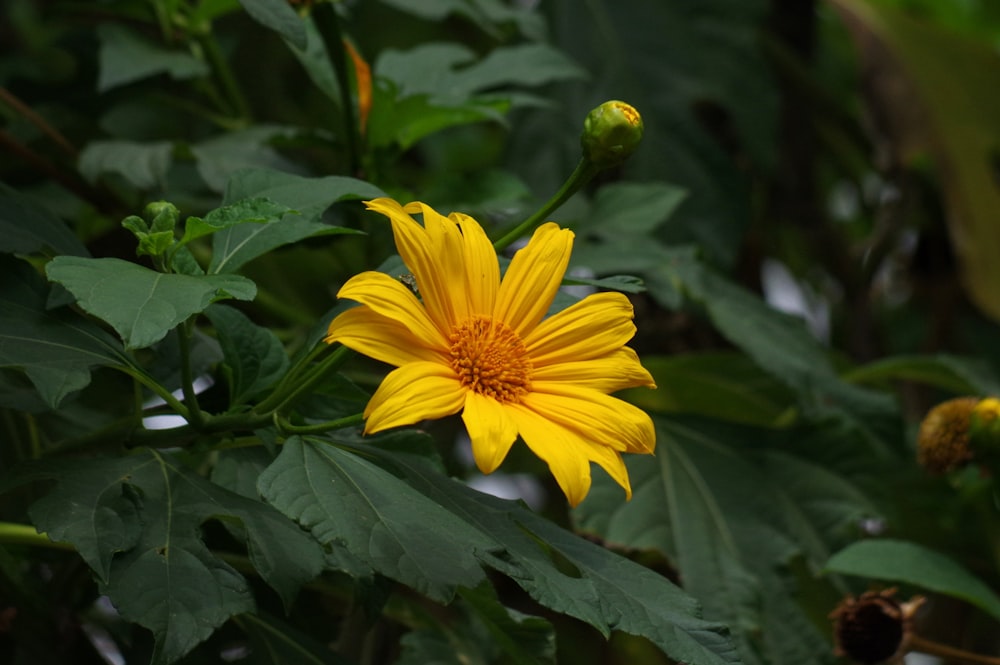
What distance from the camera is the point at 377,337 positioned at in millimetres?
532

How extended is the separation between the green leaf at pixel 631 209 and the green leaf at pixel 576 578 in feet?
1.38

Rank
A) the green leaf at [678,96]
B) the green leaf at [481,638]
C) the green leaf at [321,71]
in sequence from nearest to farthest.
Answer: the green leaf at [481,638] → the green leaf at [321,71] → the green leaf at [678,96]

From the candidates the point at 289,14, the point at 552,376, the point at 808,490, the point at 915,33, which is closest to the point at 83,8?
the point at 289,14

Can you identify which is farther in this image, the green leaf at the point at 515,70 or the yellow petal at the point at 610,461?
the green leaf at the point at 515,70

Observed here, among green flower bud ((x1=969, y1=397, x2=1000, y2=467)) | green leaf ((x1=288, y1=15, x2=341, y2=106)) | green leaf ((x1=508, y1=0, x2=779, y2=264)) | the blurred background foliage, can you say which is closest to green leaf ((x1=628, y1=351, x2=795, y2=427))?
the blurred background foliage

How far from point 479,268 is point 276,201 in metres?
0.13

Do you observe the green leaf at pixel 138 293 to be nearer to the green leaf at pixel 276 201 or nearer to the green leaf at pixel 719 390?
the green leaf at pixel 276 201

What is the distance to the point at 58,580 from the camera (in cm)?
75

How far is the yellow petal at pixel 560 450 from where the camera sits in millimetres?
524

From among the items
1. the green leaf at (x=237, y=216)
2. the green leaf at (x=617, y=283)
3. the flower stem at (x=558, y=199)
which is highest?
the flower stem at (x=558, y=199)

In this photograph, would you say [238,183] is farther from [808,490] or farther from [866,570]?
[808,490]

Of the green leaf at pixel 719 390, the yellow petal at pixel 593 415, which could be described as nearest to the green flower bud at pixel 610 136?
the yellow petal at pixel 593 415

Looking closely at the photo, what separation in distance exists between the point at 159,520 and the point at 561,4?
99cm

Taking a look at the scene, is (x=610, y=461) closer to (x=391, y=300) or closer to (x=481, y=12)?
(x=391, y=300)
